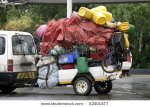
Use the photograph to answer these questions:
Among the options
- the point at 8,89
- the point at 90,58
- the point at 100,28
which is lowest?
the point at 8,89

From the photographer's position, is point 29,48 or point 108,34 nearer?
point 108,34

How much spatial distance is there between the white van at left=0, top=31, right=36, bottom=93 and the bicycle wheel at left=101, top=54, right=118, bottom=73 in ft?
6.82

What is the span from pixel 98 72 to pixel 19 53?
7.54 feet

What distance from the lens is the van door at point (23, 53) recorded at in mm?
12586

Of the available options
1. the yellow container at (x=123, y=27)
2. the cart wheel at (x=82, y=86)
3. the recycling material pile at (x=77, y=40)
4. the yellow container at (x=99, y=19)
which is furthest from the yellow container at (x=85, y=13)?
the cart wheel at (x=82, y=86)

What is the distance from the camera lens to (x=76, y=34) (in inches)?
482

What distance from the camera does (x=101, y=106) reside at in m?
4.48

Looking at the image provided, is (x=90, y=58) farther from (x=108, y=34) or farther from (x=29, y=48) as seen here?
(x=29, y=48)

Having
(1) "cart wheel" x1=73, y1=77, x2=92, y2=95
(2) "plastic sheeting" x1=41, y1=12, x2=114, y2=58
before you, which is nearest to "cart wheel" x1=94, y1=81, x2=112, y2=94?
(1) "cart wheel" x1=73, y1=77, x2=92, y2=95

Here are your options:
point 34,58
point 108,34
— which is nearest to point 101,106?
point 108,34

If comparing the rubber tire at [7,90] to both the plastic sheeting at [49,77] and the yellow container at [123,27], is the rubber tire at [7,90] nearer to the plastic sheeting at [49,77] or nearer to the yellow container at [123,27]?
the plastic sheeting at [49,77]

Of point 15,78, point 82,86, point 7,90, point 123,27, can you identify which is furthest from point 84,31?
point 7,90

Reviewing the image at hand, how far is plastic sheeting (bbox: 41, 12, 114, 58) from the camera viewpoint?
12180mm

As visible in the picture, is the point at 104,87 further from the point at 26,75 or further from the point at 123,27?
the point at 26,75
